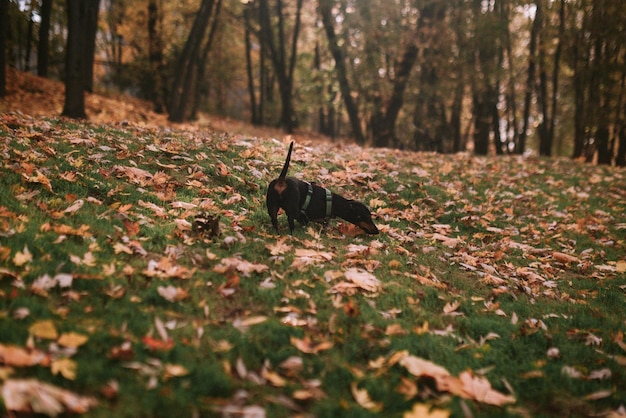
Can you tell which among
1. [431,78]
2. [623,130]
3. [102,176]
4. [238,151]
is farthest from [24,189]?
[623,130]

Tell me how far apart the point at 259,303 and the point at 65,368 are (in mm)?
1427

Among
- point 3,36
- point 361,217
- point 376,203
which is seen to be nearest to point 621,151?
point 376,203

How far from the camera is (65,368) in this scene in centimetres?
215

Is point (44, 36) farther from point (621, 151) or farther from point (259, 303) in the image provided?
point (621, 151)

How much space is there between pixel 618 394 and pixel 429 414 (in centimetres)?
145

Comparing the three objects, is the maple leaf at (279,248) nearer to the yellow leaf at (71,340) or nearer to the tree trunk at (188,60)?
the yellow leaf at (71,340)

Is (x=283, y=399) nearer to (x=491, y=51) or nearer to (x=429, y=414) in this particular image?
(x=429, y=414)

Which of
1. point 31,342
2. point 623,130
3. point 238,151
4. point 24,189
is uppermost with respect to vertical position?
point 623,130

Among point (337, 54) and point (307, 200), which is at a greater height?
point (337, 54)

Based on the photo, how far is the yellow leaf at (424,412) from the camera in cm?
228

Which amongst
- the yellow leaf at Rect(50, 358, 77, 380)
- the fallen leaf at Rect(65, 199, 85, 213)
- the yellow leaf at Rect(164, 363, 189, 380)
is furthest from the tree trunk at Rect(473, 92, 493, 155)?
the yellow leaf at Rect(50, 358, 77, 380)

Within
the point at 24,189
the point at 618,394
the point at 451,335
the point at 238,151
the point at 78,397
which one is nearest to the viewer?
the point at 78,397

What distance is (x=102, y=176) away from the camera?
17.3ft

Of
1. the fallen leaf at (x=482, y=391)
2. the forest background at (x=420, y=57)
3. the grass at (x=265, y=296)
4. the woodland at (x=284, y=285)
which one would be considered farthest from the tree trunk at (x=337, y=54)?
the fallen leaf at (x=482, y=391)
